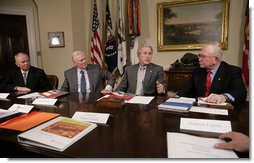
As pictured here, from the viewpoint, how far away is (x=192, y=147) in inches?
35.2

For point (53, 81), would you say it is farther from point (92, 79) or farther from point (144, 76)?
point (144, 76)

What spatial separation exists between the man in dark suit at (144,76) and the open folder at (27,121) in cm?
125

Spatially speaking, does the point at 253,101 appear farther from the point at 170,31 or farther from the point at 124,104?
the point at 170,31

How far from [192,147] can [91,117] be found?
2.24ft

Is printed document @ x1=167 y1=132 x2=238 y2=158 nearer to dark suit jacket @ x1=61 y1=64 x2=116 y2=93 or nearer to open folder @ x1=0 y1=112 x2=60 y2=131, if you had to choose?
open folder @ x1=0 y1=112 x2=60 y2=131

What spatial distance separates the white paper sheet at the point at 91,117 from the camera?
51.0 inches

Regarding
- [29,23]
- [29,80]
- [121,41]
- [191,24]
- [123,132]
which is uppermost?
[29,23]

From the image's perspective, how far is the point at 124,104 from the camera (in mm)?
1686

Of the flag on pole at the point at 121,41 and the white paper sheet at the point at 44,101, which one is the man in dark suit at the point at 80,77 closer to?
the white paper sheet at the point at 44,101

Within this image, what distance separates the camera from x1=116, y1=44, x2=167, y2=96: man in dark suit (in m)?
2.45

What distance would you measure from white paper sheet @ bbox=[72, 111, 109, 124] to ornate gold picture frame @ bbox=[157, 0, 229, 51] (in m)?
3.10

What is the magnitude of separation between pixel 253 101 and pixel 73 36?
3.99 m

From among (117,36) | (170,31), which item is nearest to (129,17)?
(117,36)

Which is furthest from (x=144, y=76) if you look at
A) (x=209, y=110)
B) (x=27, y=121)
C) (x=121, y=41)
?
(x=121, y=41)
